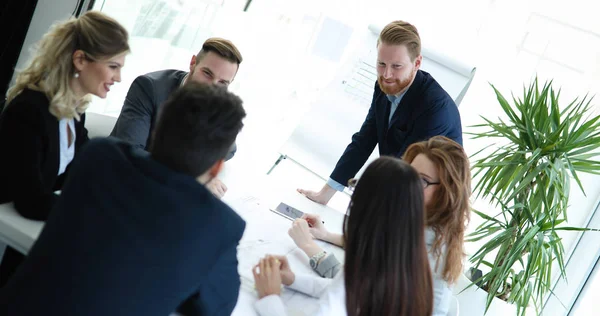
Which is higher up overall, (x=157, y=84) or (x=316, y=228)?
(x=157, y=84)

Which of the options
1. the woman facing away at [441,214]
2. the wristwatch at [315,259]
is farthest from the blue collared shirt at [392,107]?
the wristwatch at [315,259]

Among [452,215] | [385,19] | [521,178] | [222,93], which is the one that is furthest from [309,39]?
[222,93]

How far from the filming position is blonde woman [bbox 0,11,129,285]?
154cm

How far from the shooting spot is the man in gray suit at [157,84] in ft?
7.67

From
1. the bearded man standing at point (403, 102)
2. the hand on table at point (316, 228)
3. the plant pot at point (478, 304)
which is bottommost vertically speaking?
the plant pot at point (478, 304)

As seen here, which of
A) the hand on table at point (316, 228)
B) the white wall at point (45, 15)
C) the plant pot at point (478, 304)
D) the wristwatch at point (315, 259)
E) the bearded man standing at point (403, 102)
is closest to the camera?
the wristwatch at point (315, 259)

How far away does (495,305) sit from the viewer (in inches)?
120

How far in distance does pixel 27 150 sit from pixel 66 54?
34 cm

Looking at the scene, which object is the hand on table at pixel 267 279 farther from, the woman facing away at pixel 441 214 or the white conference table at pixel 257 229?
the woman facing away at pixel 441 214

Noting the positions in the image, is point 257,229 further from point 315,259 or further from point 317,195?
point 317,195

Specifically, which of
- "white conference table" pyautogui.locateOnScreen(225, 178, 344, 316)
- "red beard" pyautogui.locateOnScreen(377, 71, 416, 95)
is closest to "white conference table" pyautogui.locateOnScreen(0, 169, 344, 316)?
"white conference table" pyautogui.locateOnScreen(225, 178, 344, 316)

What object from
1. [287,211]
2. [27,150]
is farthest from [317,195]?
[27,150]

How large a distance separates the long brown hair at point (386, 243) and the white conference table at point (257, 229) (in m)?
0.30

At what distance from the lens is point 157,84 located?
243 centimetres
